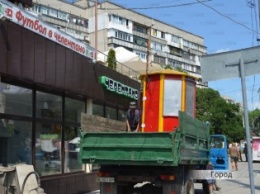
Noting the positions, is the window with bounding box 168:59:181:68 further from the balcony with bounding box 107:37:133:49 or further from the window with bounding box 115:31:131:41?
the balcony with bounding box 107:37:133:49

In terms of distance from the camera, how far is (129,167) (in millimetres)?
9188

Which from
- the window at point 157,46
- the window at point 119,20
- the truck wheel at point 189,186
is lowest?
the truck wheel at point 189,186

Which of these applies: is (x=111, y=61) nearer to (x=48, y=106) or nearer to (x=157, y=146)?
(x=48, y=106)

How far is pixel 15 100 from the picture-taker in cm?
1030

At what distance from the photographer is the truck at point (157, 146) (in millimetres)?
8141

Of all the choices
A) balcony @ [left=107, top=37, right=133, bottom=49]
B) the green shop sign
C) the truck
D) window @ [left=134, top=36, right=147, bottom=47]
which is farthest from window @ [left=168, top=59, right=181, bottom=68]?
the truck

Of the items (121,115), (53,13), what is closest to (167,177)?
(121,115)

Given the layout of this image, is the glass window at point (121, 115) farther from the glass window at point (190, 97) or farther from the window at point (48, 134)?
the glass window at point (190, 97)

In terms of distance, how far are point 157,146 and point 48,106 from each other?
4.84m

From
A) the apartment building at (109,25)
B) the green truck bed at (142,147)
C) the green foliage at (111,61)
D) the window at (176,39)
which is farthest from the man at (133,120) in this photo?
the window at (176,39)

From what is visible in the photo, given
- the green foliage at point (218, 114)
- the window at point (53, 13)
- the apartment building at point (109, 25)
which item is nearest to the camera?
the green foliage at point (218, 114)

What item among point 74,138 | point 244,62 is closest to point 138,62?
point 74,138

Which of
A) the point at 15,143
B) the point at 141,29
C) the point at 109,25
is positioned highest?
the point at 141,29

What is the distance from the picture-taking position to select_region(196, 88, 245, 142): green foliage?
5453 centimetres
